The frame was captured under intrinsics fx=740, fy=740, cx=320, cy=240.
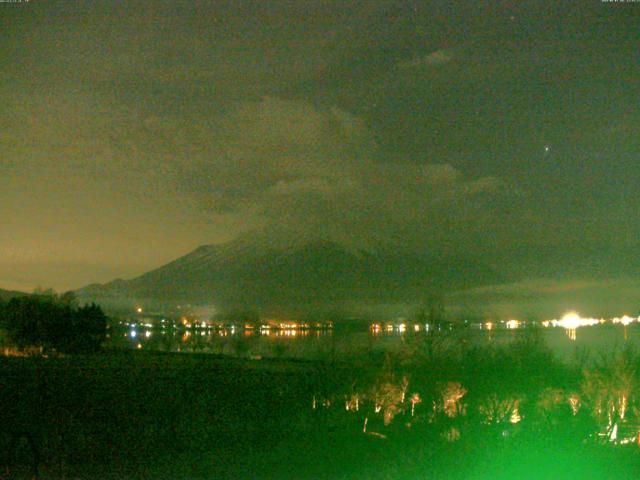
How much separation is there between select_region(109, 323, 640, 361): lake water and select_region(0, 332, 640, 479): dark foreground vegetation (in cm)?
145

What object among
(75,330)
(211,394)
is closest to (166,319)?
(75,330)

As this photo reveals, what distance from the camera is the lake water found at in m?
19.3

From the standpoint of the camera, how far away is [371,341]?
30.0 m

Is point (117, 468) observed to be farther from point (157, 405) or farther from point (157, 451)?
point (157, 405)

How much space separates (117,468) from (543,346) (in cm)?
1109

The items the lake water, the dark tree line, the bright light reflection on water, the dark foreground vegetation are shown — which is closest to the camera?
the dark foreground vegetation

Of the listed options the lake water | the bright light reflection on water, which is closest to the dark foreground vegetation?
the lake water

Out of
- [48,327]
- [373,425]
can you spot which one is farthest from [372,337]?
[373,425]

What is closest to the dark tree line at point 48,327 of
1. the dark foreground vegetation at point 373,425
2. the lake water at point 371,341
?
the lake water at point 371,341

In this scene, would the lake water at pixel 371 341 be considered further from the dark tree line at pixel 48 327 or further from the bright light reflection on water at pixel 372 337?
the dark tree line at pixel 48 327

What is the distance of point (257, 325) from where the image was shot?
95250mm

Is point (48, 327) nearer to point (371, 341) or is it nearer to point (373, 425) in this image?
point (371, 341)

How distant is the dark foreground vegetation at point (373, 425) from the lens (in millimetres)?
10945

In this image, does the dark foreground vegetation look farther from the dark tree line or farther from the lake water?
the dark tree line
